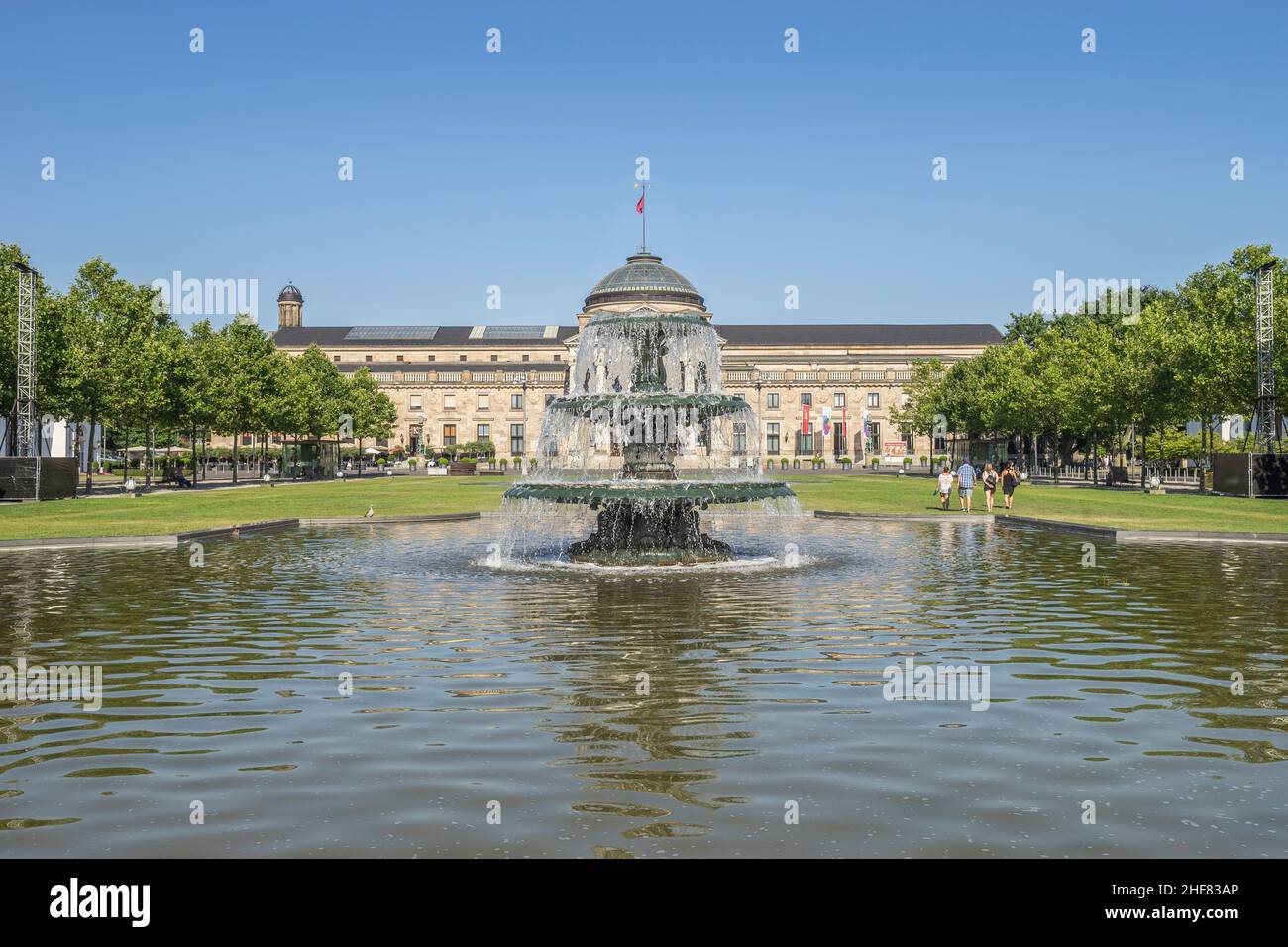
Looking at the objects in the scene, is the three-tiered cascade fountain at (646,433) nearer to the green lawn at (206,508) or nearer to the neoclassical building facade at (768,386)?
the green lawn at (206,508)

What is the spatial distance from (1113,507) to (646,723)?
32.6 m

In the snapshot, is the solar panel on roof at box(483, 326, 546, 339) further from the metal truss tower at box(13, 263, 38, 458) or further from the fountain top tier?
the fountain top tier

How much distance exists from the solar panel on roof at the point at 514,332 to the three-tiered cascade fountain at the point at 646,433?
406ft

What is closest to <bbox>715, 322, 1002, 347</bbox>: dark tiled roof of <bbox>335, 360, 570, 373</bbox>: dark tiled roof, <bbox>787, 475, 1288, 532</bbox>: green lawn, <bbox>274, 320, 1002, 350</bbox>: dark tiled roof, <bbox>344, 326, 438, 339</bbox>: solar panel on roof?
<bbox>274, 320, 1002, 350</bbox>: dark tiled roof

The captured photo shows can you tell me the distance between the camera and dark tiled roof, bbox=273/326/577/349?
143 meters

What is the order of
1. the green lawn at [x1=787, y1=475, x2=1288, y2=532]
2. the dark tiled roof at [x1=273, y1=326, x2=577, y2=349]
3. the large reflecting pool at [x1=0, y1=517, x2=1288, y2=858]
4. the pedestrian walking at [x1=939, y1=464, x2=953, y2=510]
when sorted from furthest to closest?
the dark tiled roof at [x1=273, y1=326, x2=577, y2=349]
the pedestrian walking at [x1=939, y1=464, x2=953, y2=510]
the green lawn at [x1=787, y1=475, x2=1288, y2=532]
the large reflecting pool at [x1=0, y1=517, x2=1288, y2=858]

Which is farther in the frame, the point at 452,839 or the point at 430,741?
the point at 430,741

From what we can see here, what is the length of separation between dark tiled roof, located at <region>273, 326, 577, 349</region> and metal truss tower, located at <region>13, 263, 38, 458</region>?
97.7m

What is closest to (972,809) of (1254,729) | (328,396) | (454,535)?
(1254,729)

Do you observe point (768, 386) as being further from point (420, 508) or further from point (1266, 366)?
point (420, 508)

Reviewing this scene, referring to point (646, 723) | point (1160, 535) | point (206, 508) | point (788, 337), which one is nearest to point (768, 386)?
point (788, 337)

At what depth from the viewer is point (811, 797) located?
Result: 6266mm
